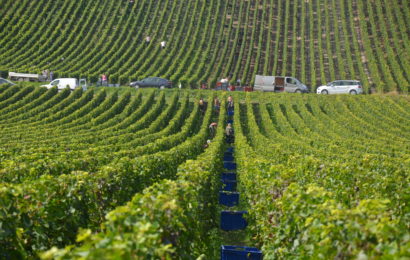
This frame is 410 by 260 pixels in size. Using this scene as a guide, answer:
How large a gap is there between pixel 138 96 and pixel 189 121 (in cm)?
813

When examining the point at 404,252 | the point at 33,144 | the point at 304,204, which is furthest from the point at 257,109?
the point at 404,252

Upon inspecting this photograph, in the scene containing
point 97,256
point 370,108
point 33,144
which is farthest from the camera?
point 370,108

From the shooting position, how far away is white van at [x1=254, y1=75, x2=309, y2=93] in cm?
5225

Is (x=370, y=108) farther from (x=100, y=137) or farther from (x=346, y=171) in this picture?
(x=346, y=171)

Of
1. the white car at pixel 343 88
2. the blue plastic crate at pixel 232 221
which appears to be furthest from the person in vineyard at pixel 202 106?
the blue plastic crate at pixel 232 221

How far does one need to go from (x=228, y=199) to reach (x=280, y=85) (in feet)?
114

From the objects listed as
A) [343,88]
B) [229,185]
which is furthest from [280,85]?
[229,185]

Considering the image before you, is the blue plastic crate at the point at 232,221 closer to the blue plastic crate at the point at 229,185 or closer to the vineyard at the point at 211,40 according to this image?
the blue plastic crate at the point at 229,185

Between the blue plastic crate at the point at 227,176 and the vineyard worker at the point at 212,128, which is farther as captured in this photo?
the vineyard worker at the point at 212,128

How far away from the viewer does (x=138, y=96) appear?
44375 millimetres

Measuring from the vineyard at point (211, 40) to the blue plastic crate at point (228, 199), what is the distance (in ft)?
116

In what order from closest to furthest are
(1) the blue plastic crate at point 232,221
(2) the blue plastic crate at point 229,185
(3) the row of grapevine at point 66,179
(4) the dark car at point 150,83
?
1. (3) the row of grapevine at point 66,179
2. (1) the blue plastic crate at point 232,221
3. (2) the blue plastic crate at point 229,185
4. (4) the dark car at point 150,83

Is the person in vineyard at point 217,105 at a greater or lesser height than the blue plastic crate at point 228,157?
greater

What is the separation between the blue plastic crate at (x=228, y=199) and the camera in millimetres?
18547
